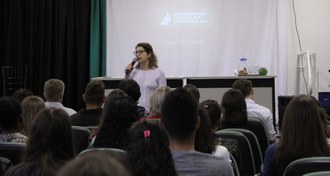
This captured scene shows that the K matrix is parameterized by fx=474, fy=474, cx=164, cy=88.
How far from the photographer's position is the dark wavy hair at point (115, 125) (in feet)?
8.70

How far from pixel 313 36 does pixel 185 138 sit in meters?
6.87

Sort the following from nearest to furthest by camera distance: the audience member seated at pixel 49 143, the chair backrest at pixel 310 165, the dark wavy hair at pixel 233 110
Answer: the audience member seated at pixel 49 143 → the chair backrest at pixel 310 165 → the dark wavy hair at pixel 233 110

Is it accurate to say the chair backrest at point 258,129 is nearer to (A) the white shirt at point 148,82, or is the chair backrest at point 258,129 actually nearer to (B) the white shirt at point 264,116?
(B) the white shirt at point 264,116

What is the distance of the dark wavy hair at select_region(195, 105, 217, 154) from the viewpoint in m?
2.37

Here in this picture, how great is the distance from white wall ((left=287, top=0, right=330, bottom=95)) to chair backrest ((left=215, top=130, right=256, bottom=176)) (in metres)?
5.28

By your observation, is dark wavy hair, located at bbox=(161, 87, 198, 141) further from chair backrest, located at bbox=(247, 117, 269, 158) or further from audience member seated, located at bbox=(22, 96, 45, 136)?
chair backrest, located at bbox=(247, 117, 269, 158)

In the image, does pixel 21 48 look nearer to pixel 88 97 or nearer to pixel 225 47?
pixel 225 47

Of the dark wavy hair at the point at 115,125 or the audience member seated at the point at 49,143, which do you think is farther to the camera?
the dark wavy hair at the point at 115,125

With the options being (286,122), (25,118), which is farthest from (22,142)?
(286,122)

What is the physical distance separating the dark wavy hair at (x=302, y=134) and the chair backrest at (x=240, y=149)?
38cm

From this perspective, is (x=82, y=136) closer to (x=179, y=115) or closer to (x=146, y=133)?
(x=179, y=115)

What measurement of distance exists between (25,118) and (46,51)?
205 inches

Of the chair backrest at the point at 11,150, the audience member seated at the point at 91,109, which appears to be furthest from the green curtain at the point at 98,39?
the chair backrest at the point at 11,150

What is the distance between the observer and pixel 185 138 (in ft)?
6.73
